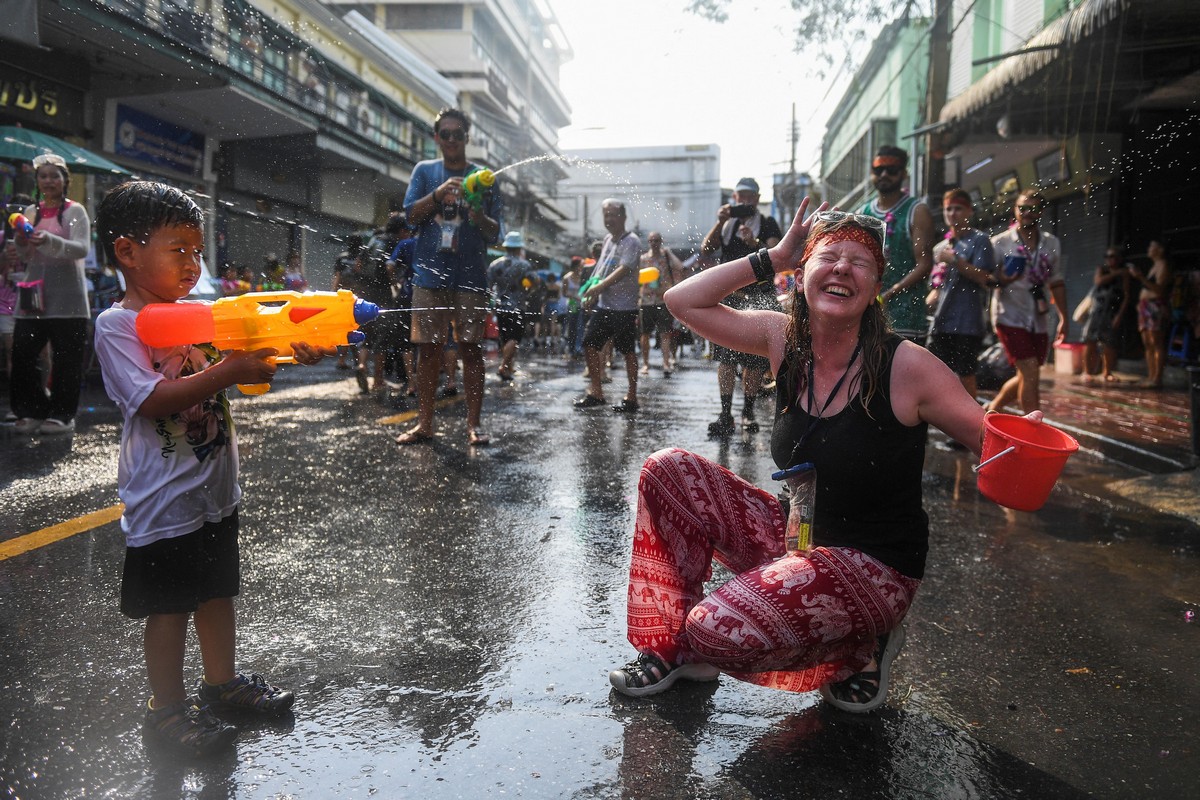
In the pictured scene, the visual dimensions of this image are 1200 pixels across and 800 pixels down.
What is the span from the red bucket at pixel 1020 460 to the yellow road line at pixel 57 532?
2.94 m

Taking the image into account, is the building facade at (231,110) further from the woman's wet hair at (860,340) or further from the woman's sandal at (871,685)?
the woman's sandal at (871,685)

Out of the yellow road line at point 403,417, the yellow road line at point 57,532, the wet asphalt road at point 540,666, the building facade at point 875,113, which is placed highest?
the building facade at point 875,113

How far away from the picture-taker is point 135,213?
195 cm

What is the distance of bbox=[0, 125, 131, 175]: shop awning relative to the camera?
30.2ft

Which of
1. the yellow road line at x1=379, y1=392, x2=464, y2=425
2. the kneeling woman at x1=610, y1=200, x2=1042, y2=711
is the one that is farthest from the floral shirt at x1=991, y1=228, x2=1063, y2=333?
the kneeling woman at x1=610, y1=200, x2=1042, y2=711

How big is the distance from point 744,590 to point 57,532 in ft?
9.55

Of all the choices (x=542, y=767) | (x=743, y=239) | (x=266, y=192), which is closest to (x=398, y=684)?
(x=542, y=767)

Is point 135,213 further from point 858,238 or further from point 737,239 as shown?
point 737,239

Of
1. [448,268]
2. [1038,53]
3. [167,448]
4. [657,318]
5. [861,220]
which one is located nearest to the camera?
[167,448]

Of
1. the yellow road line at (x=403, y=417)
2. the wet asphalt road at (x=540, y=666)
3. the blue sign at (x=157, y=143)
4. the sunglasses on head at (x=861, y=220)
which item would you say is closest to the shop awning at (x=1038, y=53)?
the wet asphalt road at (x=540, y=666)

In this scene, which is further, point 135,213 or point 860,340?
point 860,340

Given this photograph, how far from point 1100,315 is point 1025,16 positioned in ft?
18.5

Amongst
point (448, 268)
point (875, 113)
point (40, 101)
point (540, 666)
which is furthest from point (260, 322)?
point (875, 113)

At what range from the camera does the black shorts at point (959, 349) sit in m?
6.04
